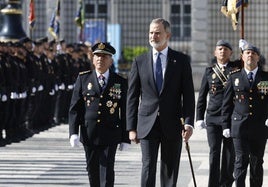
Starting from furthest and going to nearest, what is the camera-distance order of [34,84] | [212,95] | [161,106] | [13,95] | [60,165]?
[34,84] → [13,95] → [60,165] → [212,95] → [161,106]

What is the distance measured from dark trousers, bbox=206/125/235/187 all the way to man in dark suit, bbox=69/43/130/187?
192 centimetres

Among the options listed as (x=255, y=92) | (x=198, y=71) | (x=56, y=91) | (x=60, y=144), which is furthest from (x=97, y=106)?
(x=198, y=71)

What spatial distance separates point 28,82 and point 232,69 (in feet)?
25.5

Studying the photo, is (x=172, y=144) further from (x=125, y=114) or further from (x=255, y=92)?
(x=255, y=92)

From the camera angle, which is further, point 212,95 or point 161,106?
point 212,95

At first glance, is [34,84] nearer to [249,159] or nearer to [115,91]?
[249,159]

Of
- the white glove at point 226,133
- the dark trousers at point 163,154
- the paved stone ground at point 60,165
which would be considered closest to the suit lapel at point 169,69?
the dark trousers at point 163,154

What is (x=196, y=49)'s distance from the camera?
39.7m

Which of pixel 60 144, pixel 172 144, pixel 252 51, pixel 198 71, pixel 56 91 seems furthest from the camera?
pixel 198 71

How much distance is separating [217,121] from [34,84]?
28.4 feet

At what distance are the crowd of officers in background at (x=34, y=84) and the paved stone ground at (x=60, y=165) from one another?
0.50 meters

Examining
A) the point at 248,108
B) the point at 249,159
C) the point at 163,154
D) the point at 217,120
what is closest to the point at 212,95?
the point at 217,120

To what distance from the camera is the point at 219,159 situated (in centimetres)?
1319

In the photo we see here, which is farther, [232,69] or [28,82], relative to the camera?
[28,82]
